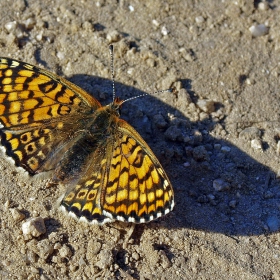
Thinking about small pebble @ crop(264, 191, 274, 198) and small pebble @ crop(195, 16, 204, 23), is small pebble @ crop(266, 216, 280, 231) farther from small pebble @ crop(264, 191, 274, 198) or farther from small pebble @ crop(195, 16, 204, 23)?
small pebble @ crop(195, 16, 204, 23)

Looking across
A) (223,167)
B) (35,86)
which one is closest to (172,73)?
(223,167)

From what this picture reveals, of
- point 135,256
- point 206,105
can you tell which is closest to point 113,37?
point 206,105

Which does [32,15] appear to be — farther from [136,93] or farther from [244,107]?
[244,107]

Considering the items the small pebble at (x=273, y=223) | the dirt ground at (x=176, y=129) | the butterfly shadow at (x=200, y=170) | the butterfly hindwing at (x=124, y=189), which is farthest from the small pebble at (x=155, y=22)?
the small pebble at (x=273, y=223)

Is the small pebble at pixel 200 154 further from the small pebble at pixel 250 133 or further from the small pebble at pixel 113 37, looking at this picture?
the small pebble at pixel 113 37

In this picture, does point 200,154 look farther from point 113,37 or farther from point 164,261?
point 113,37

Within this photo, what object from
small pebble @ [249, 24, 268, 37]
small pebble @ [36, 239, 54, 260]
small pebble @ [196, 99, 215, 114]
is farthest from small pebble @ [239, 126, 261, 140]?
small pebble @ [36, 239, 54, 260]
